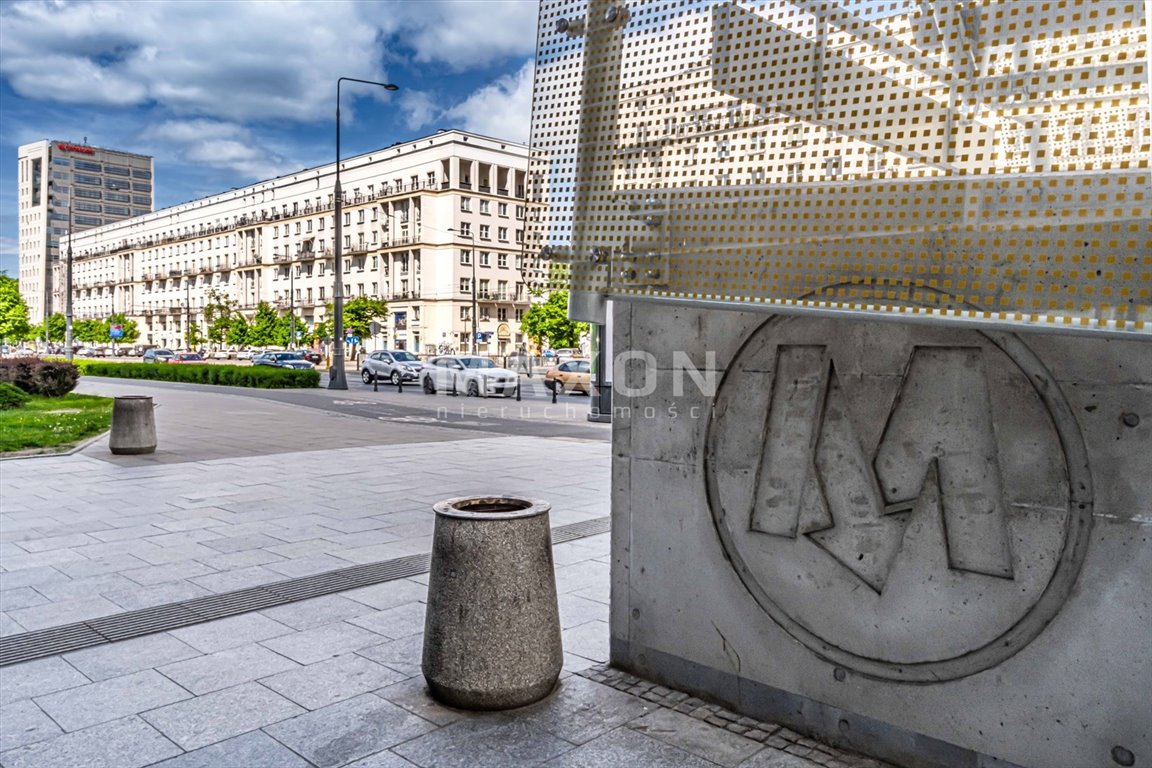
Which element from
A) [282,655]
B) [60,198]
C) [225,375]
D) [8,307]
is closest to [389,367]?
[225,375]

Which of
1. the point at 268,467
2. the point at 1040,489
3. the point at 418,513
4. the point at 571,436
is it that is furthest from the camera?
the point at 571,436

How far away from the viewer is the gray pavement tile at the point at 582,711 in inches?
142

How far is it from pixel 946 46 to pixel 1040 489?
150cm

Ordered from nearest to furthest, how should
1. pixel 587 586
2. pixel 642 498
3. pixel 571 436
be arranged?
pixel 642 498, pixel 587 586, pixel 571 436

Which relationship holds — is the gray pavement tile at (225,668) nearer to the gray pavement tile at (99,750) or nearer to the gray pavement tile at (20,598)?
the gray pavement tile at (99,750)

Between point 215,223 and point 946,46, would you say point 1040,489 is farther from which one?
point 215,223

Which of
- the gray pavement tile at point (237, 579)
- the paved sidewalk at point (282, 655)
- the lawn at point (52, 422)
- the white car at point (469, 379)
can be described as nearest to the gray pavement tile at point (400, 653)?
the paved sidewalk at point (282, 655)

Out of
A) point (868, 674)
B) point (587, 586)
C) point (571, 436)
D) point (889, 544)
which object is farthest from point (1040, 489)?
point (571, 436)

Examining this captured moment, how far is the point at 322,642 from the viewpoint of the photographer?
473 cm

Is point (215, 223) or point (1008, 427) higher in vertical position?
point (215, 223)

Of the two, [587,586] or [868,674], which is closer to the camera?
[868,674]

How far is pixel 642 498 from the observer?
13.3 feet

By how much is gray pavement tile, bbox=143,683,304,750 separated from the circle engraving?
2.23 m

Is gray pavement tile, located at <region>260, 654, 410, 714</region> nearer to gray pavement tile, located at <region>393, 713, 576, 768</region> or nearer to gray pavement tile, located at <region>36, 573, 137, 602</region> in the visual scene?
gray pavement tile, located at <region>393, 713, 576, 768</region>
